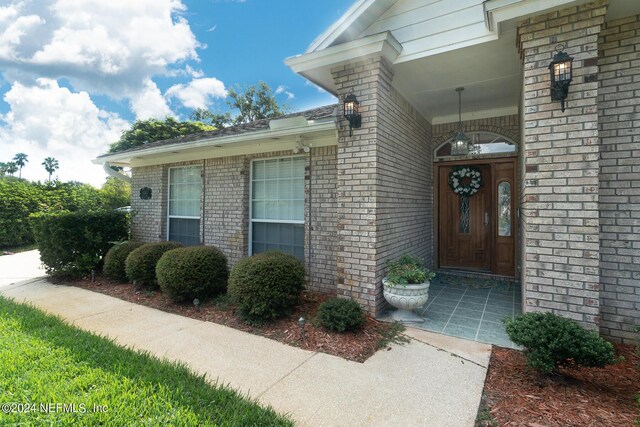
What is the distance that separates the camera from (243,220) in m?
6.60

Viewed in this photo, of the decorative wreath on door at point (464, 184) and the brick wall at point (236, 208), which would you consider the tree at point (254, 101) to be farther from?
the decorative wreath on door at point (464, 184)

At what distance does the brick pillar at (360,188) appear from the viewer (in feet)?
14.1

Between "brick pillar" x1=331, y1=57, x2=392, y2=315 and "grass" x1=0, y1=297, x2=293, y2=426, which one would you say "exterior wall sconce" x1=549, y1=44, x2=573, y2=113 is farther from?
"grass" x1=0, y1=297, x2=293, y2=426

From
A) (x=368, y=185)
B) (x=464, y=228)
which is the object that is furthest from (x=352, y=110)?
(x=464, y=228)

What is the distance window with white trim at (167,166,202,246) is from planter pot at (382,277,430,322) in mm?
5155

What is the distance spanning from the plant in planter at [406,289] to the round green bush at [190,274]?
9.66 feet

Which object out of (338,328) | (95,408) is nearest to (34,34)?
(95,408)

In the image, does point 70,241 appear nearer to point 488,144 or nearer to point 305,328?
point 305,328

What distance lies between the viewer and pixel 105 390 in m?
2.46

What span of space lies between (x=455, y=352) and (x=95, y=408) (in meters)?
3.36

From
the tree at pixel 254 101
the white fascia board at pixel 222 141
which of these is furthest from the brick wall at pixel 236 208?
the tree at pixel 254 101

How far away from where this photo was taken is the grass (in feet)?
7.11

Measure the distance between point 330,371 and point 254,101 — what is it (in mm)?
27910

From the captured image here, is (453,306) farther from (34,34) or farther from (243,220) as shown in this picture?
(34,34)
